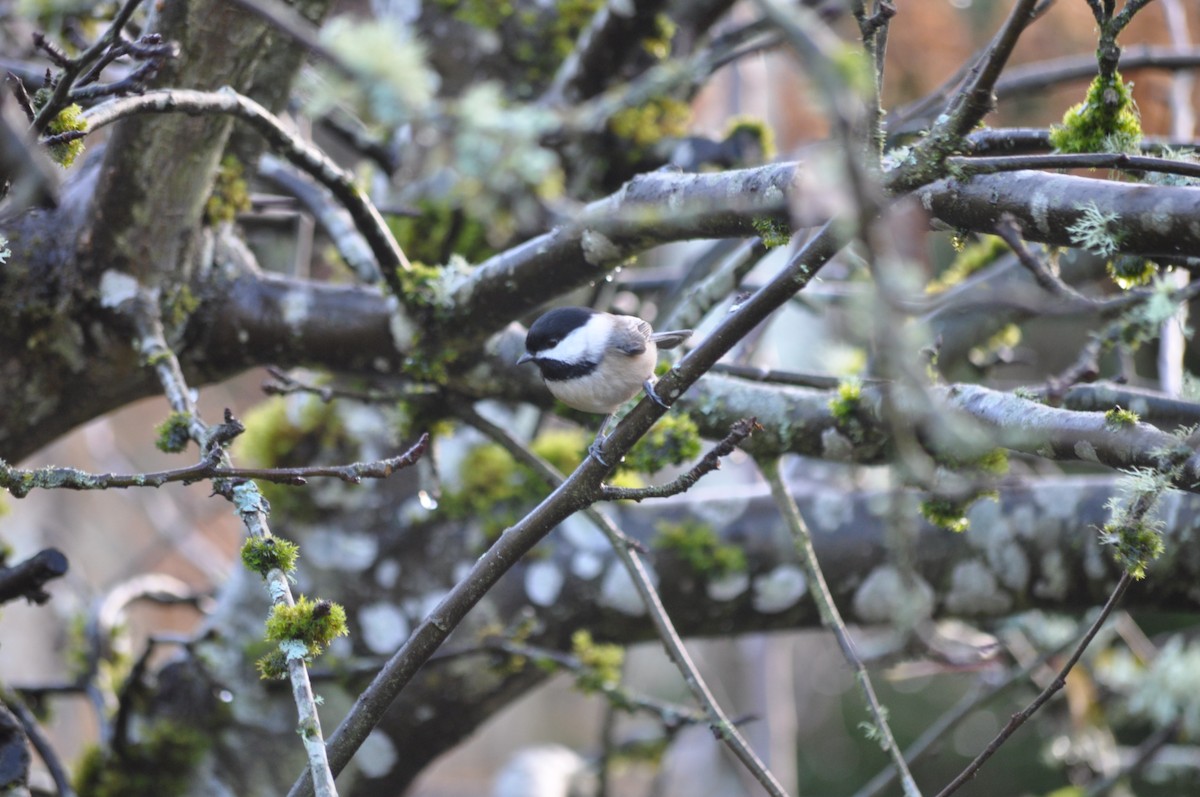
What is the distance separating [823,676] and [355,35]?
7581 mm

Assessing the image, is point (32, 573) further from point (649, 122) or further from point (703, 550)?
point (649, 122)

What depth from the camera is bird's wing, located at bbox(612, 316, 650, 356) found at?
84.3 inches

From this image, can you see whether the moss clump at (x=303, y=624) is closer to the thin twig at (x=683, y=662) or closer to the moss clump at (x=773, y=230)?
the thin twig at (x=683, y=662)

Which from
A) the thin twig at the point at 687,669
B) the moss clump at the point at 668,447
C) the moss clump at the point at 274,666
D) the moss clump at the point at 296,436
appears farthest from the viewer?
the moss clump at the point at 296,436

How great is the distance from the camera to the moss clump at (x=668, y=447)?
7.36 ft

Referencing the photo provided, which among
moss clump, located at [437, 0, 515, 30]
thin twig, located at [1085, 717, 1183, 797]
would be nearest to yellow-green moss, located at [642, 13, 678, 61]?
moss clump, located at [437, 0, 515, 30]

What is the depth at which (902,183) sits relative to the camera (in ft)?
4.51

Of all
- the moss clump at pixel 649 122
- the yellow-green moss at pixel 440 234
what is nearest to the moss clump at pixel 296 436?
the yellow-green moss at pixel 440 234

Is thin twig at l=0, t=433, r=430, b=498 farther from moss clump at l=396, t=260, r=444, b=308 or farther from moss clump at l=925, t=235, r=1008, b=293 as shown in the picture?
moss clump at l=925, t=235, r=1008, b=293

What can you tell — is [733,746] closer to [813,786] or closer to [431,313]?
[431,313]

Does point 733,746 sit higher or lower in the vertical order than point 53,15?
lower

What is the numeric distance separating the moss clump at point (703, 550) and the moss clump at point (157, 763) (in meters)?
1.37

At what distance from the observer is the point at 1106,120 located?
65.2 inches

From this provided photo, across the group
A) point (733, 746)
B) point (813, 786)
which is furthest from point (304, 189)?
point (813, 786)
